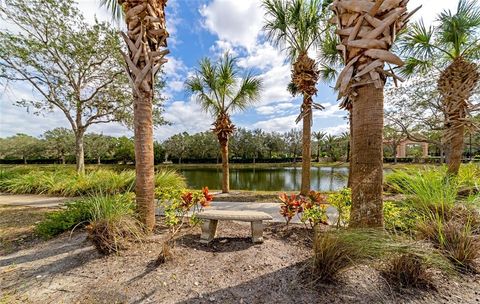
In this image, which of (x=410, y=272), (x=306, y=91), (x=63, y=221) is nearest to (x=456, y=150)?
(x=306, y=91)

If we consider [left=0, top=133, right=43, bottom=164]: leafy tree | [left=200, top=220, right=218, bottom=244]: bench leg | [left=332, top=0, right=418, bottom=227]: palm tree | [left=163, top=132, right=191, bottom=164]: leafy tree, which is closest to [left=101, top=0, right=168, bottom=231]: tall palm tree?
[left=200, top=220, right=218, bottom=244]: bench leg

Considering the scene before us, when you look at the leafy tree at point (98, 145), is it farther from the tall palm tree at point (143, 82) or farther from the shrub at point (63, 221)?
the tall palm tree at point (143, 82)

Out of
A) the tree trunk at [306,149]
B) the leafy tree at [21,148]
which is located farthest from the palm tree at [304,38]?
the leafy tree at [21,148]

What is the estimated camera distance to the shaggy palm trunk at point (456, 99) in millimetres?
5199

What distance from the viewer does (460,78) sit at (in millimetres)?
5445

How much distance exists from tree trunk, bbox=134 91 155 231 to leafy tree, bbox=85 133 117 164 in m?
35.1

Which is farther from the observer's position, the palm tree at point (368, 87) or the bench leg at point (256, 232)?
the bench leg at point (256, 232)

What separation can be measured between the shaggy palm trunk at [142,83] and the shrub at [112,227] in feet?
0.77

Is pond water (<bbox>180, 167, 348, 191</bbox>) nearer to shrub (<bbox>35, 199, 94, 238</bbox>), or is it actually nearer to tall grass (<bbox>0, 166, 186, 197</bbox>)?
shrub (<bbox>35, 199, 94, 238</bbox>)

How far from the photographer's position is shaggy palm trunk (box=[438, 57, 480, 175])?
520cm

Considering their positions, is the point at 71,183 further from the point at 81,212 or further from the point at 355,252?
the point at 355,252

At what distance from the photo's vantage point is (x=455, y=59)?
5570 millimetres

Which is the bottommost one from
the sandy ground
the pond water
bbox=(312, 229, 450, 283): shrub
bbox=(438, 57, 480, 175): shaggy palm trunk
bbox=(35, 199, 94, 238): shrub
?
the pond water

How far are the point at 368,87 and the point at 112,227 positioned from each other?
3145 mm
